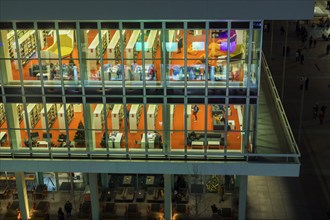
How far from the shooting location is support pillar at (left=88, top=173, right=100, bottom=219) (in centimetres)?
2933

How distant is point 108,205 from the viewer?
31.7m

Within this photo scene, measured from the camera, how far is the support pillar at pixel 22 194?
97.1 ft

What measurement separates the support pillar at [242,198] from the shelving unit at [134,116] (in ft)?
19.7

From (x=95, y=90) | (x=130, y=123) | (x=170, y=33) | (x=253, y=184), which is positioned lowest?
(x=253, y=184)

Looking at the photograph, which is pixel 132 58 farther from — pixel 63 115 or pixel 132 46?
pixel 63 115

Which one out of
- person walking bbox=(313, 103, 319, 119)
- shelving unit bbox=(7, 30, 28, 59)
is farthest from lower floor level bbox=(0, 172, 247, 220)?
person walking bbox=(313, 103, 319, 119)

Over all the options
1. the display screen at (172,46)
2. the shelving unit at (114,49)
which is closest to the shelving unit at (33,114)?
the shelving unit at (114,49)

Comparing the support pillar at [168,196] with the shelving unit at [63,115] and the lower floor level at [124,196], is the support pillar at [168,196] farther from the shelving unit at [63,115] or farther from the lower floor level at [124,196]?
the shelving unit at [63,115]

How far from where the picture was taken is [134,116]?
88.2 feet

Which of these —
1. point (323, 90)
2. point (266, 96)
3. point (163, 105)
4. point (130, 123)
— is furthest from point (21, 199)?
point (323, 90)

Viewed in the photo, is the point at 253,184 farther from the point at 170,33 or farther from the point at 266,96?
the point at 170,33

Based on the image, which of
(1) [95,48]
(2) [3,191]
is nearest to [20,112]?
(1) [95,48]

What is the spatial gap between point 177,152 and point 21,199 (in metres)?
9.28

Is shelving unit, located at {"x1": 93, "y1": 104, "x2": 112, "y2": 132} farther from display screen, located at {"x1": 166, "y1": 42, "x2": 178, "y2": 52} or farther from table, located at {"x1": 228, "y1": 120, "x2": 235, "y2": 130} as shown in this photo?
table, located at {"x1": 228, "y1": 120, "x2": 235, "y2": 130}
